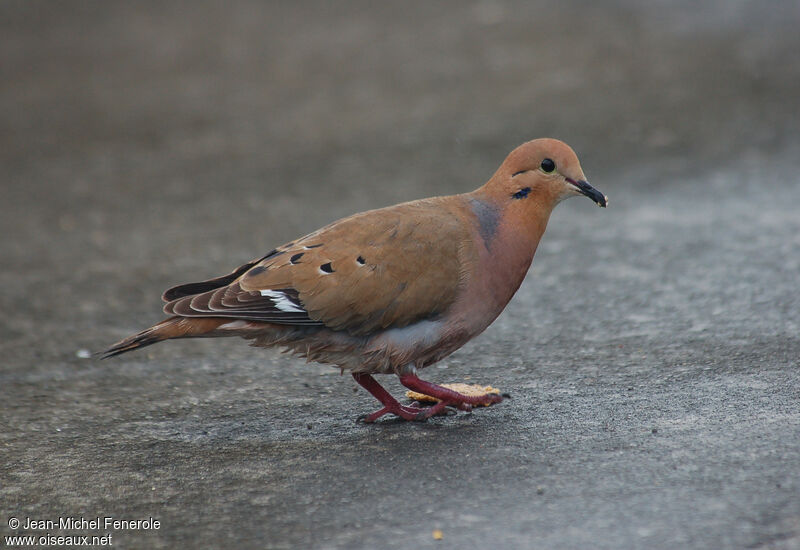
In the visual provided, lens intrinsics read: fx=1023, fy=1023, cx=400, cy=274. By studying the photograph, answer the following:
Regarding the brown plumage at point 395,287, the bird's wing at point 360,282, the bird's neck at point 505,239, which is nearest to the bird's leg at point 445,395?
the brown plumage at point 395,287

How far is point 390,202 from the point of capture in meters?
6.66

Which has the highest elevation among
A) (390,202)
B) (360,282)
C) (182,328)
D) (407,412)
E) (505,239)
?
(390,202)

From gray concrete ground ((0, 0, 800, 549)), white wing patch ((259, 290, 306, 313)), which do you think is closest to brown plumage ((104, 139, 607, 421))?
white wing patch ((259, 290, 306, 313))

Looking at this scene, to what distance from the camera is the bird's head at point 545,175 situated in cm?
403

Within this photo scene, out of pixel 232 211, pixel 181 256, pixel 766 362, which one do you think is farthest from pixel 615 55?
pixel 766 362

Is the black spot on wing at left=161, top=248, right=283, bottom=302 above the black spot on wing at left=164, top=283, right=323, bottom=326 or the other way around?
above

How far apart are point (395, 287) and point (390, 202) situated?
286 centimetres

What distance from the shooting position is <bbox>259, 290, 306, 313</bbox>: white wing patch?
3.84 m

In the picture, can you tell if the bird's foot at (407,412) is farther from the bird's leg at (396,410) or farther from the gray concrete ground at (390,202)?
the gray concrete ground at (390,202)

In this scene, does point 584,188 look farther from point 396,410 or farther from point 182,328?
point 182,328

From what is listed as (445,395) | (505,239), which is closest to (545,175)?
(505,239)

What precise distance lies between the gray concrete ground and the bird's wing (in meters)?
0.45

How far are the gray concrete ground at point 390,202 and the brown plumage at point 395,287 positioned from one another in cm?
31

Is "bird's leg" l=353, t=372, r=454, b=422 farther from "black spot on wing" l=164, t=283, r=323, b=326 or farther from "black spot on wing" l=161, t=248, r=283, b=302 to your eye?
"black spot on wing" l=161, t=248, r=283, b=302
